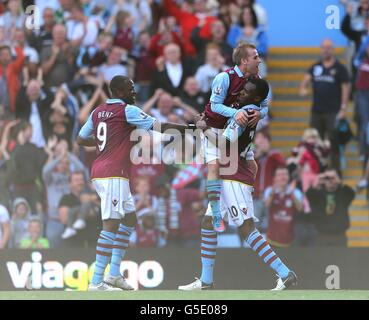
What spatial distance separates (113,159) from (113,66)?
6.73 m

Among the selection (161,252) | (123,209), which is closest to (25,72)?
(161,252)

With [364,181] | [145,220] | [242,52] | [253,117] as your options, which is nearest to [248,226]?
[253,117]

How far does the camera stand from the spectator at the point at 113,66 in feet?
65.7

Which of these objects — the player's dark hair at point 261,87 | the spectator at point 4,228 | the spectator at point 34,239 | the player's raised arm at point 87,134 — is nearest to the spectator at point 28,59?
the spectator at point 4,228

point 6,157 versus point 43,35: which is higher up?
point 43,35

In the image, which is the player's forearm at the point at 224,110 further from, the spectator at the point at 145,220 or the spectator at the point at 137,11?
the spectator at the point at 137,11

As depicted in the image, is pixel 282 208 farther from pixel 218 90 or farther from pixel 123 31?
pixel 218 90

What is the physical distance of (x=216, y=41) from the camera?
20.3 metres

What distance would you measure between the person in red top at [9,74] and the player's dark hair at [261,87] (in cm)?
735

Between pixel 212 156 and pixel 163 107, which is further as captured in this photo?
pixel 163 107

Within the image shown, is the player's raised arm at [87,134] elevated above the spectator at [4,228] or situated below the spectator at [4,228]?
above

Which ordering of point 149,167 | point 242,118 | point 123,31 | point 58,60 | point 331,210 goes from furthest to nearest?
point 123,31, point 58,60, point 149,167, point 331,210, point 242,118

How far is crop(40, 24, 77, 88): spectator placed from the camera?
65.8ft
